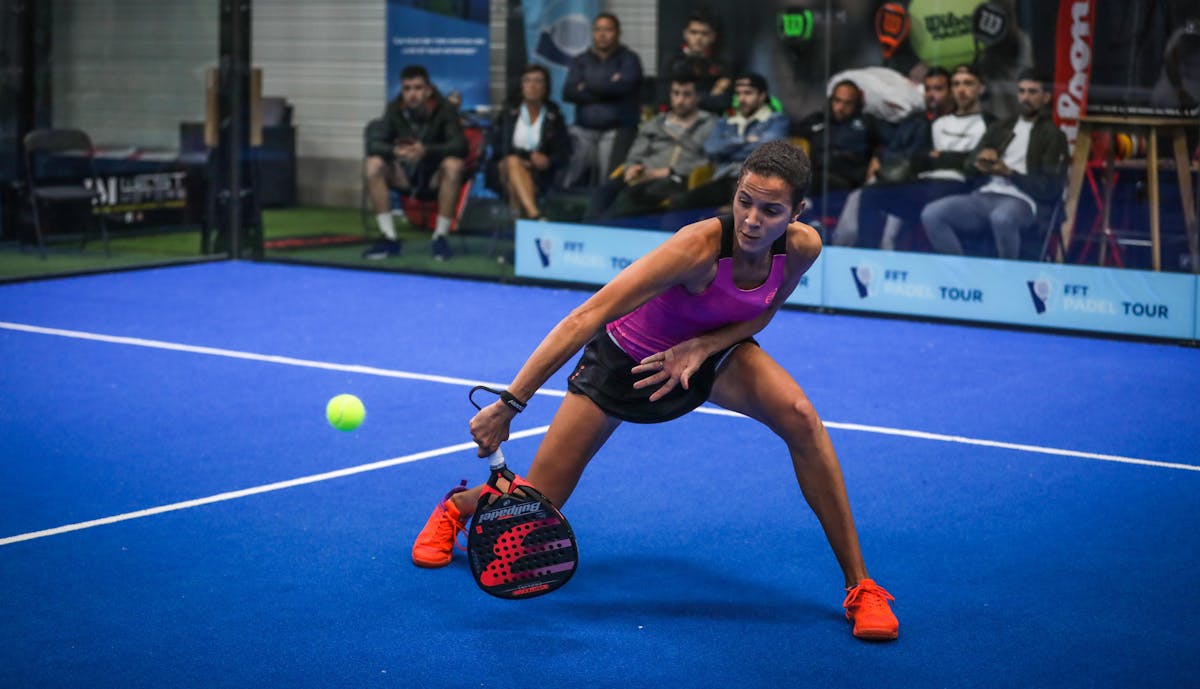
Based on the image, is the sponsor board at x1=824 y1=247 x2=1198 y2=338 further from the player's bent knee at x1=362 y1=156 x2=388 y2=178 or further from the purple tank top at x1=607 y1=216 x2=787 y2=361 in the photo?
the purple tank top at x1=607 y1=216 x2=787 y2=361

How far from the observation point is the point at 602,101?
13.0m

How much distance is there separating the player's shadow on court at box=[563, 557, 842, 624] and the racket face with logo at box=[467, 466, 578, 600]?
0.32 metres

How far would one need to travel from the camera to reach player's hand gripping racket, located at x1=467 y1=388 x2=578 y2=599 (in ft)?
16.2

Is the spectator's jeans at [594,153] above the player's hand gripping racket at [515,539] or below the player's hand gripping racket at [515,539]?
above

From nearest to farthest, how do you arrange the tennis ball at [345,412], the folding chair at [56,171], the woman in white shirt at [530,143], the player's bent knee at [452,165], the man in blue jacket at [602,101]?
the tennis ball at [345,412], the man in blue jacket at [602,101], the woman in white shirt at [530,143], the folding chair at [56,171], the player's bent knee at [452,165]

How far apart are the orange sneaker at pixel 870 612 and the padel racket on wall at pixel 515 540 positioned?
3.04 feet

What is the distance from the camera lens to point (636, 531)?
624cm

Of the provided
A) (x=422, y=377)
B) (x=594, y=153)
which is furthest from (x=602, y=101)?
(x=422, y=377)

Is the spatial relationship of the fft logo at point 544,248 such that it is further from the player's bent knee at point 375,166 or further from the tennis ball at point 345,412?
the tennis ball at point 345,412

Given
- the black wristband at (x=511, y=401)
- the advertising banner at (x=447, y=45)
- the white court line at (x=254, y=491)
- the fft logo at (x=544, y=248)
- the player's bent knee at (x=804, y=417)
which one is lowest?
the white court line at (x=254, y=491)

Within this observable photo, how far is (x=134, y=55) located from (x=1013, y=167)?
8.52m

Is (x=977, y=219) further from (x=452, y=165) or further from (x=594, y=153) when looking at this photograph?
(x=452, y=165)

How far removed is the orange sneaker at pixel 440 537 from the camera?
574 cm

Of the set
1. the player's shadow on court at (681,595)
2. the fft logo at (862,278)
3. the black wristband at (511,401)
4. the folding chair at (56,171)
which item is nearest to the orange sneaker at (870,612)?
the player's shadow on court at (681,595)
